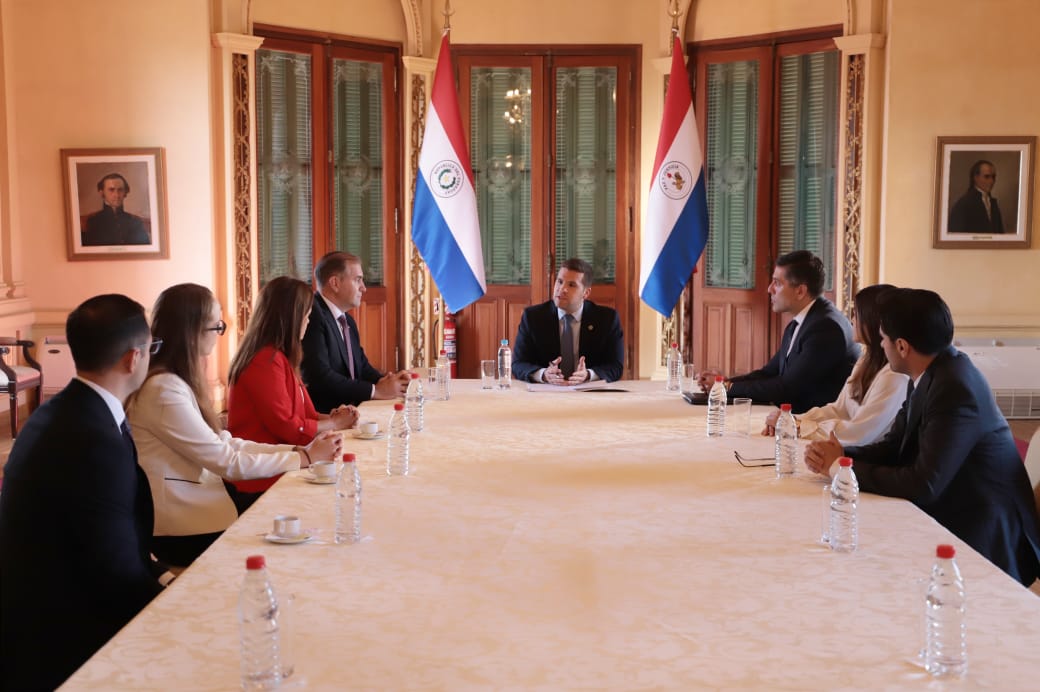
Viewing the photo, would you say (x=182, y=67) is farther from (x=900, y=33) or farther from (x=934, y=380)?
(x=934, y=380)

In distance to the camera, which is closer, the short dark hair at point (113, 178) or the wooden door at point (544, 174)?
the short dark hair at point (113, 178)

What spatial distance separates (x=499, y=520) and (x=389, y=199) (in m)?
6.80

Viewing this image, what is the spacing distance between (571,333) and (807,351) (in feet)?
4.92

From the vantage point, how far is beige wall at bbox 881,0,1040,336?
27.2 ft

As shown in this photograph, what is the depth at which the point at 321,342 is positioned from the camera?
17.4 ft

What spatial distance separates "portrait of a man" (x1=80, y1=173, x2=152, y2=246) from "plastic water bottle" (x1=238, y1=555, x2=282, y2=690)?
23.4 ft

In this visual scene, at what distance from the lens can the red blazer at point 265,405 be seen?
4172mm

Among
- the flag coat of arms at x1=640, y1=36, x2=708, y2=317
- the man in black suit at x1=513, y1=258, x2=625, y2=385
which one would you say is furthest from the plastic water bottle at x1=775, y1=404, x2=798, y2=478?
the flag coat of arms at x1=640, y1=36, x2=708, y2=317

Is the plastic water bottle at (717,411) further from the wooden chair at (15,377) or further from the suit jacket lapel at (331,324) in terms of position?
the wooden chair at (15,377)

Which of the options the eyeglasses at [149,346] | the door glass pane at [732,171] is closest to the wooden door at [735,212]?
the door glass pane at [732,171]

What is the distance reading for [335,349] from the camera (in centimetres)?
540

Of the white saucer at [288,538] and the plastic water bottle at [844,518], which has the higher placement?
the plastic water bottle at [844,518]

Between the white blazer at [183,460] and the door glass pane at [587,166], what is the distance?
21.1ft

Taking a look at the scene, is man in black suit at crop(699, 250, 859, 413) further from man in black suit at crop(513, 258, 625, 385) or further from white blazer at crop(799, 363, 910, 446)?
man in black suit at crop(513, 258, 625, 385)
